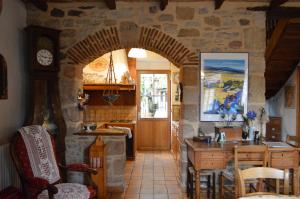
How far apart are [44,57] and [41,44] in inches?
6.9

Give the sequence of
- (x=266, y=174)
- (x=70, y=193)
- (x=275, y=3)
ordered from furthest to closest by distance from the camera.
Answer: (x=275, y=3) < (x=70, y=193) < (x=266, y=174)

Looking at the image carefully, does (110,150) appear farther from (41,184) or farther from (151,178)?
(41,184)

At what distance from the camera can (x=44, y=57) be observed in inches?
148

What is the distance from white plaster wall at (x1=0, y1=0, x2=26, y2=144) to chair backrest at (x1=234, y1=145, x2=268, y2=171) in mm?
2703

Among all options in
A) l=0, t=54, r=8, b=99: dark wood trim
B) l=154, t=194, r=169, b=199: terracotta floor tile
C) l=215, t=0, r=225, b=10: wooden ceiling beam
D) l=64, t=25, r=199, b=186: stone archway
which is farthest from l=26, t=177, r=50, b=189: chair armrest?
l=215, t=0, r=225, b=10: wooden ceiling beam

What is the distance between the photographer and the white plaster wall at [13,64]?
3.36 metres

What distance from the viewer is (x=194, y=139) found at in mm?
3975

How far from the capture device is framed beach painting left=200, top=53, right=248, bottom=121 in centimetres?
411

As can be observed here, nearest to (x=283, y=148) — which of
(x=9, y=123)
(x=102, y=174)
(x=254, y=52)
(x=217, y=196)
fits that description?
(x=217, y=196)

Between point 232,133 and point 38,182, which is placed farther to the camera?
point 232,133

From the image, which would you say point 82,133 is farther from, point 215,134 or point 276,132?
point 276,132

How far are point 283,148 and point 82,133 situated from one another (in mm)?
2713

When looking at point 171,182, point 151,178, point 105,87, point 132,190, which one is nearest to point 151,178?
point 151,178

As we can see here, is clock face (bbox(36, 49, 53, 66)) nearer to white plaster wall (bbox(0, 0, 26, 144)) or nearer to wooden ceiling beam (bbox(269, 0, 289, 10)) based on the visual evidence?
white plaster wall (bbox(0, 0, 26, 144))
